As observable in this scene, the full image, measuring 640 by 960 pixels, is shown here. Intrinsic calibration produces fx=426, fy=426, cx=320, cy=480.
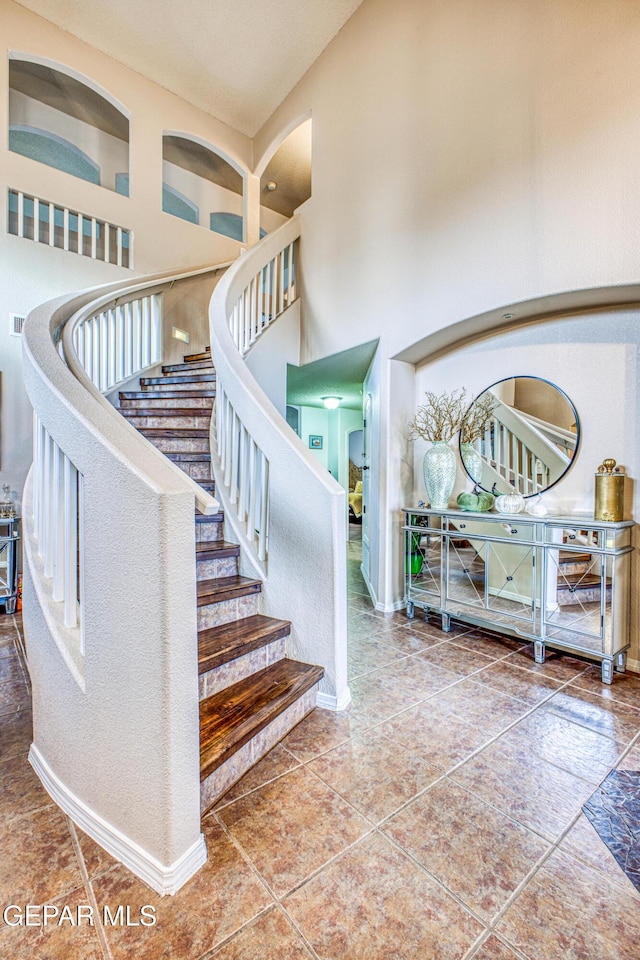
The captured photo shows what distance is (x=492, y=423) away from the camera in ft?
10.9

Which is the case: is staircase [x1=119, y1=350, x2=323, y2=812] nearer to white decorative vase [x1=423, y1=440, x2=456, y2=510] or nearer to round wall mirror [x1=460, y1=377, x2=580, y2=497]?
white decorative vase [x1=423, y1=440, x2=456, y2=510]

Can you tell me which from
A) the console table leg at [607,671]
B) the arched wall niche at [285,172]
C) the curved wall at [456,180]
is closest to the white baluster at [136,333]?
the curved wall at [456,180]

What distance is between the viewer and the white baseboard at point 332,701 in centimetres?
207

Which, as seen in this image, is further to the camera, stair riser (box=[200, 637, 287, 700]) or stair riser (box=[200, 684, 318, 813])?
stair riser (box=[200, 637, 287, 700])

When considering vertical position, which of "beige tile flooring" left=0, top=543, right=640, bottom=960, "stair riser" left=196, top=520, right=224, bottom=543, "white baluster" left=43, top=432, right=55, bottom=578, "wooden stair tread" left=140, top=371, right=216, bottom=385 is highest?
"wooden stair tread" left=140, top=371, right=216, bottom=385

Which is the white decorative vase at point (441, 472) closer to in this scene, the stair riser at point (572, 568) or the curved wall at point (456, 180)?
the curved wall at point (456, 180)

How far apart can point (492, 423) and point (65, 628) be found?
10.0ft

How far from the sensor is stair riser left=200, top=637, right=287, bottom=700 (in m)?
1.78

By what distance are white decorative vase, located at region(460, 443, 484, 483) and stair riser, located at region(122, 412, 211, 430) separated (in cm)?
211

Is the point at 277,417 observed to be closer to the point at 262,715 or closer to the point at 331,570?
the point at 331,570

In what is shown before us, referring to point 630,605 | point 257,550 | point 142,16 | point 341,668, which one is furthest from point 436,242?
point 142,16

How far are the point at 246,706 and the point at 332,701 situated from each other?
0.51m

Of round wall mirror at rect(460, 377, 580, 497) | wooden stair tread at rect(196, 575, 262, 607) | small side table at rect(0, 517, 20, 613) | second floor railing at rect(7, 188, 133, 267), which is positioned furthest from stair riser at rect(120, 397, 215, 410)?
round wall mirror at rect(460, 377, 580, 497)

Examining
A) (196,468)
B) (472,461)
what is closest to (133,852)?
(196,468)
